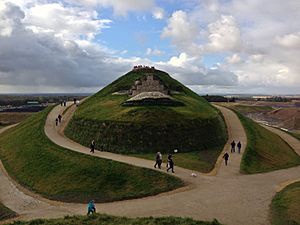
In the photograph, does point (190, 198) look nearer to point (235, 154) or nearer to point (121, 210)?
point (121, 210)

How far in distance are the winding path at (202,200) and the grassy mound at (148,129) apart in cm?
298

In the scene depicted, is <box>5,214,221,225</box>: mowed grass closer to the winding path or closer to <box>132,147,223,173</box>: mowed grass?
the winding path

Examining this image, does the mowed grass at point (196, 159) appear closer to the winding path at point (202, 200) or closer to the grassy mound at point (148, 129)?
the winding path at point (202, 200)

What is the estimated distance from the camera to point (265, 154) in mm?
35469

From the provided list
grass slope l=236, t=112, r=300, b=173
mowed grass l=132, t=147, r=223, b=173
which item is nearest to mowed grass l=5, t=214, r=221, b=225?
mowed grass l=132, t=147, r=223, b=173

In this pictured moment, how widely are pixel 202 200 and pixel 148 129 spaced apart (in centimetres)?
1422

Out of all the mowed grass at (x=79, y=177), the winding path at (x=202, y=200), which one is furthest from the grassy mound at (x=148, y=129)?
the mowed grass at (x=79, y=177)

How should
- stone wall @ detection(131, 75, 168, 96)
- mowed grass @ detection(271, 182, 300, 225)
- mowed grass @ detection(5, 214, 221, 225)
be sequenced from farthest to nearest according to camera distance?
stone wall @ detection(131, 75, 168, 96) < mowed grass @ detection(271, 182, 300, 225) < mowed grass @ detection(5, 214, 221, 225)

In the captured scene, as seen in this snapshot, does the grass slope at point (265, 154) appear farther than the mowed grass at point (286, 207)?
Yes

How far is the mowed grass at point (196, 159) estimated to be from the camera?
2866 cm

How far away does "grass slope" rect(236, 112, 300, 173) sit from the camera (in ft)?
101

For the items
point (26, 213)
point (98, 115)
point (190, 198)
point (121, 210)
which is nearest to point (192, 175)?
point (190, 198)

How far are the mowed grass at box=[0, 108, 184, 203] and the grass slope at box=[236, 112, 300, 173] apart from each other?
8.50 meters

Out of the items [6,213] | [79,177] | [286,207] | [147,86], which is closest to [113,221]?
[6,213]
